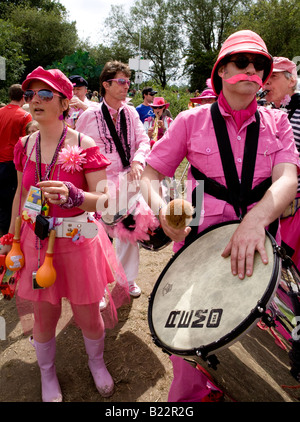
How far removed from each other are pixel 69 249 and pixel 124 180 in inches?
50.5

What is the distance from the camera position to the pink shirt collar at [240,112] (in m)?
1.57

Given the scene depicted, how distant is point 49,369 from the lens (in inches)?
89.9

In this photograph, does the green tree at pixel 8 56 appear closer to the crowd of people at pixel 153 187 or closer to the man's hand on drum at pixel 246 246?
the crowd of people at pixel 153 187

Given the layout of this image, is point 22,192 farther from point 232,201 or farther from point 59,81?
point 232,201

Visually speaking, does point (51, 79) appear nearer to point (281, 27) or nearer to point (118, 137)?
point (118, 137)

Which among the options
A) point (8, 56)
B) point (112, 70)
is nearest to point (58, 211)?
point (112, 70)

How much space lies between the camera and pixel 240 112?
157cm

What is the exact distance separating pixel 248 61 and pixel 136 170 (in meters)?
1.63

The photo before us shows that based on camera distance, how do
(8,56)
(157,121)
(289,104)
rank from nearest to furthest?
1. (289,104)
2. (157,121)
3. (8,56)

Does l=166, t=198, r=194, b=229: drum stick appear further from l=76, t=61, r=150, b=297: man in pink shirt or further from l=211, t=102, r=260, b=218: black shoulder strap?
l=76, t=61, r=150, b=297: man in pink shirt

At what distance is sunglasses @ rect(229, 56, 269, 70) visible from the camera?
4.92 feet

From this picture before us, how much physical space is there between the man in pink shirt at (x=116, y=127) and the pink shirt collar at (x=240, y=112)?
148 centimetres

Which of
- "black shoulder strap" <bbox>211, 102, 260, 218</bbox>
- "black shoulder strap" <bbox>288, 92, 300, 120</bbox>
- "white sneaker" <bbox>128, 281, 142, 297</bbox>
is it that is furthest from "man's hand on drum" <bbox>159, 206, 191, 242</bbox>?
"white sneaker" <bbox>128, 281, 142, 297</bbox>

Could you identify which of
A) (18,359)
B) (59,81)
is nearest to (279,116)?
(59,81)
